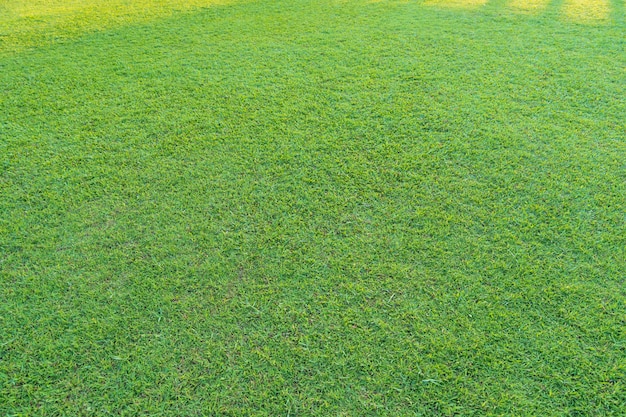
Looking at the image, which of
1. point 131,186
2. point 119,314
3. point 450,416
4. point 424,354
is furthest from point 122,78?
point 450,416

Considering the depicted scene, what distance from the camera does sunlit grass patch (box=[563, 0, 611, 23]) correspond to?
316 cm

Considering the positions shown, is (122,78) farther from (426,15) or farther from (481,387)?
(481,387)

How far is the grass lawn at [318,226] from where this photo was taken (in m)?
1.28

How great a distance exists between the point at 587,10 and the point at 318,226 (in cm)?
313

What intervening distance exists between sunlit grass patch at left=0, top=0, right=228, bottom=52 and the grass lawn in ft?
0.80

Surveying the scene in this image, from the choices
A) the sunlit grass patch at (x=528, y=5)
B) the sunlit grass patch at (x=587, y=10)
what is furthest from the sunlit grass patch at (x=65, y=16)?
the sunlit grass patch at (x=587, y=10)

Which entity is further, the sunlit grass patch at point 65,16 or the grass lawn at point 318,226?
the sunlit grass patch at point 65,16

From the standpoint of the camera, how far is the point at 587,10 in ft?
10.8

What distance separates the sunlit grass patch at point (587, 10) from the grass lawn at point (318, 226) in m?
0.18

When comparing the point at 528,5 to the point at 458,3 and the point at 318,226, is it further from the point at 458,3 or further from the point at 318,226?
the point at 318,226

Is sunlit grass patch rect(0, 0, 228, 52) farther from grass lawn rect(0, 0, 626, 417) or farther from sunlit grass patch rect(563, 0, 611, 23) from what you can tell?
sunlit grass patch rect(563, 0, 611, 23)

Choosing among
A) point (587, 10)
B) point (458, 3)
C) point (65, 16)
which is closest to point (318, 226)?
point (458, 3)

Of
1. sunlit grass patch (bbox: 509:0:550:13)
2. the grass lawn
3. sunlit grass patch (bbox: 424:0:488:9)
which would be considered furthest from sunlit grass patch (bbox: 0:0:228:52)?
sunlit grass patch (bbox: 509:0:550:13)

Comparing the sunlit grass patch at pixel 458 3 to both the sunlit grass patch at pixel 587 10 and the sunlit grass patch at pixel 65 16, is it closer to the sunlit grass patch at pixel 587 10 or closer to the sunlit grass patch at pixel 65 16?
the sunlit grass patch at pixel 587 10
